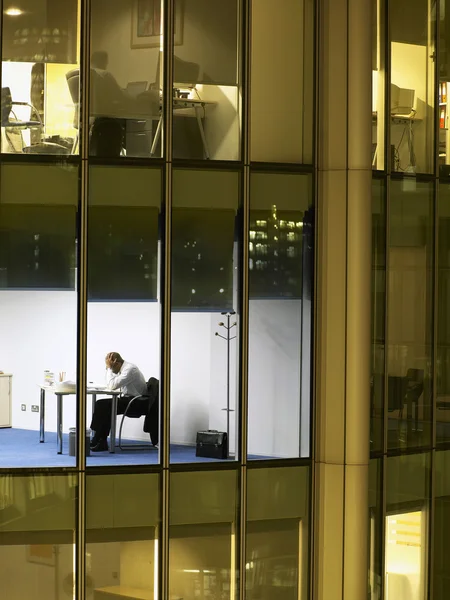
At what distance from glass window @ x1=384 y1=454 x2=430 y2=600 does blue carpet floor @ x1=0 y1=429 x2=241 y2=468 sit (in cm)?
310

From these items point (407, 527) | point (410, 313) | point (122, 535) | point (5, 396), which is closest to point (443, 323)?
point (410, 313)

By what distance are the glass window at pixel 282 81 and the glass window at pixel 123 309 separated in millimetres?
1390

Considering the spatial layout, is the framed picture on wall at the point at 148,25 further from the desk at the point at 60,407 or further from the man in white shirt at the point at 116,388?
the desk at the point at 60,407

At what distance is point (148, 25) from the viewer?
10.7m

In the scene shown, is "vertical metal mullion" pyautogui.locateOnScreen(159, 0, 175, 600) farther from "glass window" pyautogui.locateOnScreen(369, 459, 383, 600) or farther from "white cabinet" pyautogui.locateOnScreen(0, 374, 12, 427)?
"glass window" pyautogui.locateOnScreen(369, 459, 383, 600)

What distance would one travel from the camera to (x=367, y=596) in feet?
36.7

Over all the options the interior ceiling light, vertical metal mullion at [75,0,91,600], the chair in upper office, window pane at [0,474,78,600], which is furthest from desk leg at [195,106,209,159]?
window pane at [0,474,78,600]

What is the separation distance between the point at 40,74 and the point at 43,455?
14.2ft

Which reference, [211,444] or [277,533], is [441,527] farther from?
[211,444]

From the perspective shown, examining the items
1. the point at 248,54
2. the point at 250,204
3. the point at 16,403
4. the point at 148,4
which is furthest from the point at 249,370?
the point at 148,4

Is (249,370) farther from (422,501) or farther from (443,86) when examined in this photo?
(443,86)

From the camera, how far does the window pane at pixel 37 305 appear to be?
10.4 metres

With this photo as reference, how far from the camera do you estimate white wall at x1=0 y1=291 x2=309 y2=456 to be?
10539 mm

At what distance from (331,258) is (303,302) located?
0.62 metres
